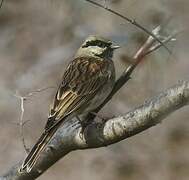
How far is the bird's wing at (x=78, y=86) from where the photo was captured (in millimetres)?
5855

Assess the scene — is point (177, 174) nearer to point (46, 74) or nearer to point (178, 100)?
point (46, 74)

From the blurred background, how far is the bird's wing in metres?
0.35

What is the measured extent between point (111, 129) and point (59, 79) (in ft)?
14.0

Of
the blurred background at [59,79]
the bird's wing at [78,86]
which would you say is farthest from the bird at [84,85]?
the blurred background at [59,79]

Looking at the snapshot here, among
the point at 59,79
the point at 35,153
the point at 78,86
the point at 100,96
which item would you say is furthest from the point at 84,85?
the point at 59,79

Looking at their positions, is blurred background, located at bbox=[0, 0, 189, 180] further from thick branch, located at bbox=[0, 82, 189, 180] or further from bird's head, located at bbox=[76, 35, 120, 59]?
thick branch, located at bbox=[0, 82, 189, 180]

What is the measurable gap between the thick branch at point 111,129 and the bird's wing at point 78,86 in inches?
4.1

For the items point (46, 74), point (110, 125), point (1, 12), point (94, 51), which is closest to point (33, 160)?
point (110, 125)

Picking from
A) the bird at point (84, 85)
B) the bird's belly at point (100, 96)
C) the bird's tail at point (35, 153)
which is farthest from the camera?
the bird's belly at point (100, 96)

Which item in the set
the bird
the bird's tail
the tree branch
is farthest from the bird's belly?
the bird's tail

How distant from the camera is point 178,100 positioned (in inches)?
175

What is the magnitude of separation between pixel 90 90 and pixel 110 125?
1223 mm

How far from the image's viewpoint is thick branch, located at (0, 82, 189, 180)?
4480 millimetres

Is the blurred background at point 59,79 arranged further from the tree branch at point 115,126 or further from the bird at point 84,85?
the tree branch at point 115,126
